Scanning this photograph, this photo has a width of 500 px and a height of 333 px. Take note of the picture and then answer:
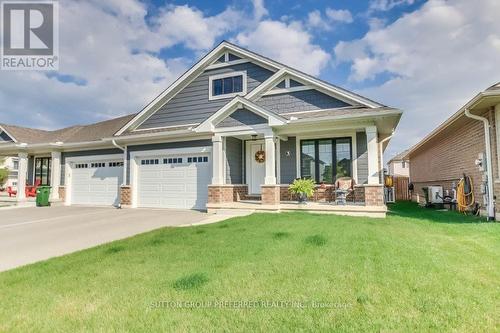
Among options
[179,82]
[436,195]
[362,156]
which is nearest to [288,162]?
[362,156]

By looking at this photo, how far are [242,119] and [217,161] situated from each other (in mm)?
1722

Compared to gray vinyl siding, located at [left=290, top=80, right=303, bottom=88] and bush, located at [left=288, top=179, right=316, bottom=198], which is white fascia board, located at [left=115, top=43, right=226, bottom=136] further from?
bush, located at [left=288, top=179, right=316, bottom=198]

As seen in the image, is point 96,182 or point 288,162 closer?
point 288,162

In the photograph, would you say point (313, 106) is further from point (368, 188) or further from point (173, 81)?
point (173, 81)

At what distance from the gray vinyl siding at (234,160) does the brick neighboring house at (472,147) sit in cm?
739

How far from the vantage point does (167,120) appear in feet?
42.0

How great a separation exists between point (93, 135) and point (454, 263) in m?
15.7

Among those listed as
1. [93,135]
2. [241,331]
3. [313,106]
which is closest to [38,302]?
[241,331]

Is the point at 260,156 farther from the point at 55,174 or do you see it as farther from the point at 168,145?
the point at 55,174

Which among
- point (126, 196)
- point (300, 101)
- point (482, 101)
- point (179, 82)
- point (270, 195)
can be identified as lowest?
point (126, 196)

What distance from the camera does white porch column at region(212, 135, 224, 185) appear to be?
10328 mm

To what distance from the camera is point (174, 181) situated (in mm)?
11812

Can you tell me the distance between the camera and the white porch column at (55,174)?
14.4 m

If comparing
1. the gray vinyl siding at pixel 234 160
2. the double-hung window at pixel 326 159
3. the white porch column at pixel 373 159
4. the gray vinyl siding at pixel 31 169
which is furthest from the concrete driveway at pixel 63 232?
the gray vinyl siding at pixel 31 169
